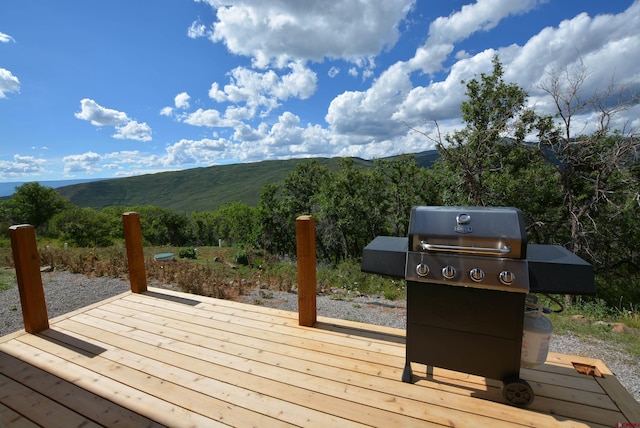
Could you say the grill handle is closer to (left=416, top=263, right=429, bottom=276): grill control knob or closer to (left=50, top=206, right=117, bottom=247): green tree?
(left=416, top=263, right=429, bottom=276): grill control knob

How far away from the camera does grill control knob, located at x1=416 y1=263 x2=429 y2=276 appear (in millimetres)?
1720

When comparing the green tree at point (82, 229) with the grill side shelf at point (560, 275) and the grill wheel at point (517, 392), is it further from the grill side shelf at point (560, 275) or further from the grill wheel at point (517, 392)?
the grill side shelf at point (560, 275)

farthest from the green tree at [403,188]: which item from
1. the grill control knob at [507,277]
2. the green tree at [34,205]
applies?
the green tree at [34,205]

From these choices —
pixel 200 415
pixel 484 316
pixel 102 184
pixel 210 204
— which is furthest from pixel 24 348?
pixel 102 184

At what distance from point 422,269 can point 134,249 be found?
10.8ft

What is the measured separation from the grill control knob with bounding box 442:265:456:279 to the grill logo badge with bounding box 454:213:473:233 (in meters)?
0.20

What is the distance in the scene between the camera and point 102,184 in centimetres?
12156

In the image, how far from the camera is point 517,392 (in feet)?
5.55

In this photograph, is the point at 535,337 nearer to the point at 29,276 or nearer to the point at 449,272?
the point at 449,272

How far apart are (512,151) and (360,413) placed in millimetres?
8660

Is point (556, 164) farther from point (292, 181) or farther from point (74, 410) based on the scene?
point (292, 181)

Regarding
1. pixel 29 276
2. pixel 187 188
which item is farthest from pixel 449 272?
pixel 187 188

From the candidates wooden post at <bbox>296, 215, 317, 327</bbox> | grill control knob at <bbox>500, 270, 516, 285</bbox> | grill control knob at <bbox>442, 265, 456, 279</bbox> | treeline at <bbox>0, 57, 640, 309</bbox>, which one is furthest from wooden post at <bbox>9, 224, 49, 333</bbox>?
treeline at <bbox>0, 57, 640, 309</bbox>

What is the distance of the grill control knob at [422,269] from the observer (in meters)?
1.72
